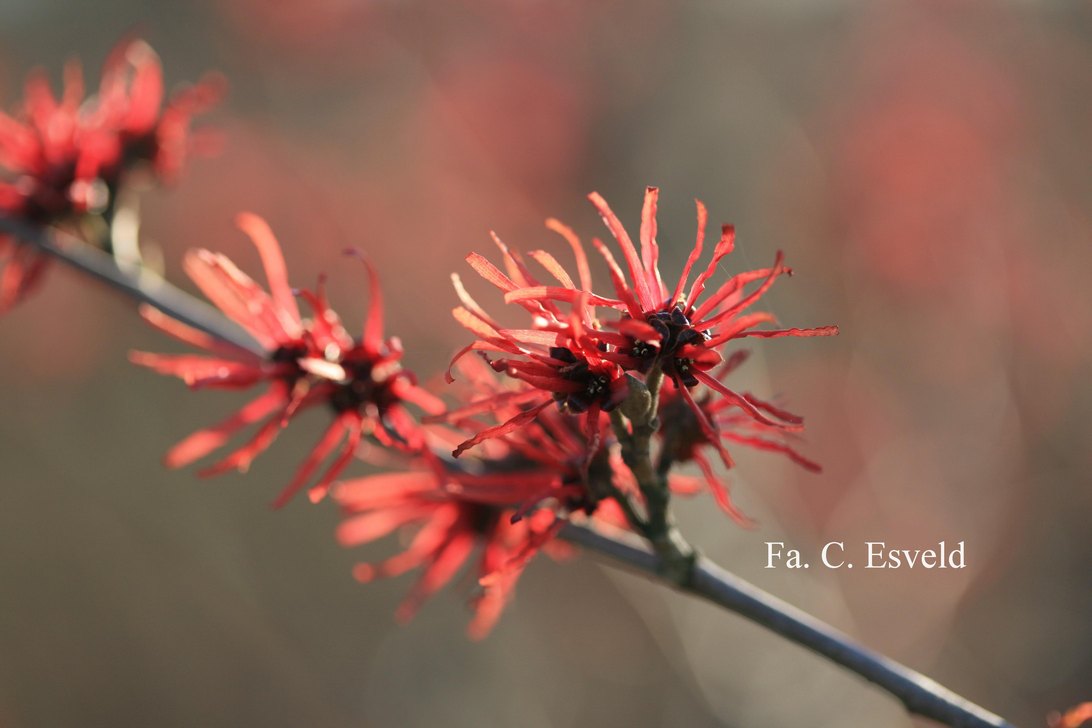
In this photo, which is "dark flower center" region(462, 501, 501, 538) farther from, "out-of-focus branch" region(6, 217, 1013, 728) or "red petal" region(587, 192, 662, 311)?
"red petal" region(587, 192, 662, 311)

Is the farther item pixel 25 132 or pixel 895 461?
pixel 895 461

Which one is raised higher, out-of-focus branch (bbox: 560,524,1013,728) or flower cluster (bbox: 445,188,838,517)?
flower cluster (bbox: 445,188,838,517)

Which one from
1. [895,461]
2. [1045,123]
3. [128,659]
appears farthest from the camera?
[128,659]

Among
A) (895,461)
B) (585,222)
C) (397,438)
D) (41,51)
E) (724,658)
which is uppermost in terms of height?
(41,51)

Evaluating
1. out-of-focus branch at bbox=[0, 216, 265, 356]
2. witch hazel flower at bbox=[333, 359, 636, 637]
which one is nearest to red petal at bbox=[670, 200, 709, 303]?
witch hazel flower at bbox=[333, 359, 636, 637]

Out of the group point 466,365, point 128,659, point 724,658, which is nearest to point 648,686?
point 724,658

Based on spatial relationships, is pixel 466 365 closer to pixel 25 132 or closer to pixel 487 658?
pixel 25 132

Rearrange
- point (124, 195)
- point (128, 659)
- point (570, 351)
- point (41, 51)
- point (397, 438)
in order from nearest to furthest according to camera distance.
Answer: point (570, 351) → point (397, 438) → point (124, 195) → point (128, 659) → point (41, 51)

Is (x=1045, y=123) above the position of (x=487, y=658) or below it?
above
